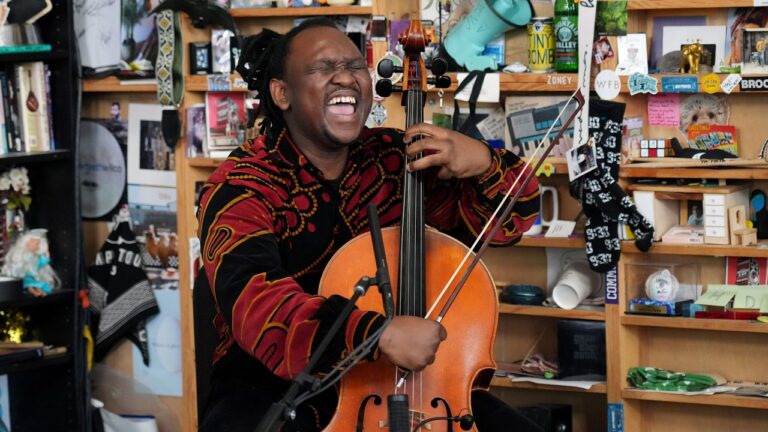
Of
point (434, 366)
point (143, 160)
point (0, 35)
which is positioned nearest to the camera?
point (434, 366)

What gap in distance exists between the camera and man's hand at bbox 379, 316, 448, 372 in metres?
2.18

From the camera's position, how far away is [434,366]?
235 cm

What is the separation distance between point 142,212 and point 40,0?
89 centimetres

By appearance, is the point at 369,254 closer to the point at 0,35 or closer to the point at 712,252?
the point at 712,252

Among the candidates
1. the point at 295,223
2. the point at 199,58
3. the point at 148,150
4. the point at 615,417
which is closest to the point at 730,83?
the point at 615,417

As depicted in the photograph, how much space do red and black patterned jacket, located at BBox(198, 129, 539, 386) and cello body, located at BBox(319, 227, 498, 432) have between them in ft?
0.33

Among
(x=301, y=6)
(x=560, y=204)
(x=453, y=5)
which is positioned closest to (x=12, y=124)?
(x=301, y=6)

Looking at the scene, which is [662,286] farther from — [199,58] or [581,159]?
[199,58]

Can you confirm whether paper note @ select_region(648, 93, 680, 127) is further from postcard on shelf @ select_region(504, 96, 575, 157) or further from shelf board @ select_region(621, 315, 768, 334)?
shelf board @ select_region(621, 315, 768, 334)

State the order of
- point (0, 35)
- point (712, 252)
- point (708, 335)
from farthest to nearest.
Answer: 1. point (0, 35)
2. point (708, 335)
3. point (712, 252)

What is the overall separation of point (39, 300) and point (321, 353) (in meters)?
2.34

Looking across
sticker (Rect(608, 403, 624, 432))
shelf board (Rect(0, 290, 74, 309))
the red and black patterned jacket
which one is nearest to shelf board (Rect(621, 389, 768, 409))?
sticker (Rect(608, 403, 624, 432))

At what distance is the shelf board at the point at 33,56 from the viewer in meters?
4.00

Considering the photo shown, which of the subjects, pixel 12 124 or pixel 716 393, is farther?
pixel 12 124
